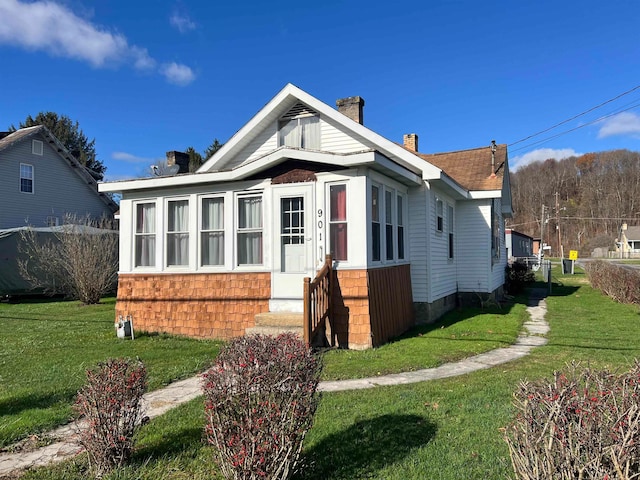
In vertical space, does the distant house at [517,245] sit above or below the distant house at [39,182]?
below

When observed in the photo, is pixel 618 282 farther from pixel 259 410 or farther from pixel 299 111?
pixel 259 410

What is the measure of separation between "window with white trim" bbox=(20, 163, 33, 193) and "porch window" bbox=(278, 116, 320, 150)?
16.4 m

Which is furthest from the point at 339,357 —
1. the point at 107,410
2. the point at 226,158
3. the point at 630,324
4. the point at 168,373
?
the point at 630,324

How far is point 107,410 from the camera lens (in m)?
3.48

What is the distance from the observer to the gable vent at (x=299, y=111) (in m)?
10.9

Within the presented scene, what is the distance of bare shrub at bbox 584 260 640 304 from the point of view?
13.9m

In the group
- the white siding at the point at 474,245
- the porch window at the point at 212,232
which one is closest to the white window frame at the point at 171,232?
the porch window at the point at 212,232

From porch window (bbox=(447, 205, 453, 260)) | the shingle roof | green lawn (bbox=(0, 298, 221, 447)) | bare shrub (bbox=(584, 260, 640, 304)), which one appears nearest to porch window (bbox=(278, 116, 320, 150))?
porch window (bbox=(447, 205, 453, 260))

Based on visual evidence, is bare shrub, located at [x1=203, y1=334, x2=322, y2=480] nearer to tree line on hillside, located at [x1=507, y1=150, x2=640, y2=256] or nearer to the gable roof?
the gable roof

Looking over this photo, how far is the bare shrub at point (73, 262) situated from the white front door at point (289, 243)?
9.63 meters

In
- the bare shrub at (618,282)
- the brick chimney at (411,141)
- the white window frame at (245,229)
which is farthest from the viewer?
the brick chimney at (411,141)

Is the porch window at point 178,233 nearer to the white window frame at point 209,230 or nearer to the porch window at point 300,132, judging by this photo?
the white window frame at point 209,230

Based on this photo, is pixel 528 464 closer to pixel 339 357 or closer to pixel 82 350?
pixel 339 357

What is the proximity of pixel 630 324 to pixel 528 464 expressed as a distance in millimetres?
9844
